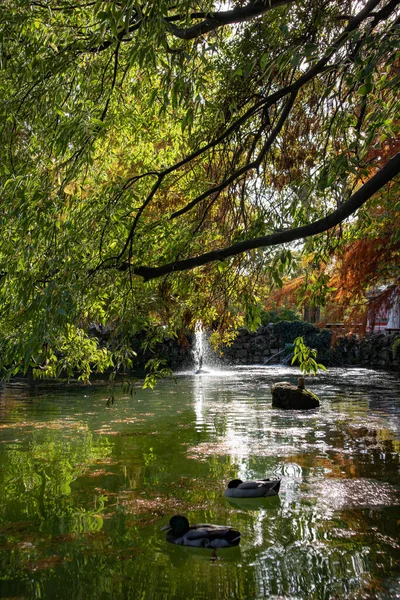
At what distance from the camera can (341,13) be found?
6969 millimetres

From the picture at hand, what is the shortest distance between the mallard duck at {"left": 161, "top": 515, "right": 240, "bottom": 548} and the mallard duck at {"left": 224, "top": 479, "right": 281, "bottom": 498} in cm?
131

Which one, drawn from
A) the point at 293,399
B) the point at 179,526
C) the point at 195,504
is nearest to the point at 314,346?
the point at 293,399

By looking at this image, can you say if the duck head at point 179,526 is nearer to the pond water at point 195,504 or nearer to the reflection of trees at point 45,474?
the pond water at point 195,504

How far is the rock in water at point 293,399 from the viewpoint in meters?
14.8

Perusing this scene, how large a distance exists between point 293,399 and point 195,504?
27.9 ft

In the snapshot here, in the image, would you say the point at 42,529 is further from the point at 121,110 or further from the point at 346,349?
the point at 346,349

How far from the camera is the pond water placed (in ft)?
15.6

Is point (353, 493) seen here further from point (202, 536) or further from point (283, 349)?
point (283, 349)

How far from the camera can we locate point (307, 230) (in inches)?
189

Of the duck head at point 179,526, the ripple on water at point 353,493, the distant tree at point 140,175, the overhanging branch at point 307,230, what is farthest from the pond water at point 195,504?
the overhanging branch at point 307,230

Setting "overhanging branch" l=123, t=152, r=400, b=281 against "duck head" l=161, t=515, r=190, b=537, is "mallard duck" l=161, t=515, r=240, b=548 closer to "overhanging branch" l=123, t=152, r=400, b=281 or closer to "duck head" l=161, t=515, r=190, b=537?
"duck head" l=161, t=515, r=190, b=537

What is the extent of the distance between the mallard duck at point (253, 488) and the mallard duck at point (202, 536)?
1.31m

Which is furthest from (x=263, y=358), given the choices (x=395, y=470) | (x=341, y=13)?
(x=341, y=13)

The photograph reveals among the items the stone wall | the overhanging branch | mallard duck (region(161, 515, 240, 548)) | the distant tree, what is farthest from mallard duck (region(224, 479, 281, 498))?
the stone wall
